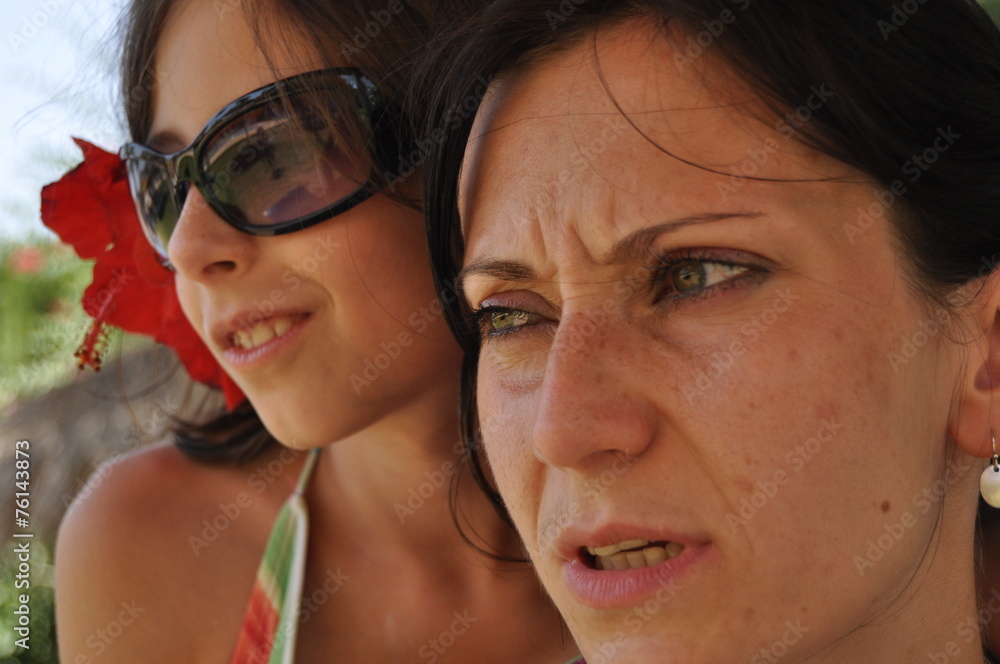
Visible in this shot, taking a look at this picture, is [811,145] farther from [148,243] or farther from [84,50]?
[84,50]

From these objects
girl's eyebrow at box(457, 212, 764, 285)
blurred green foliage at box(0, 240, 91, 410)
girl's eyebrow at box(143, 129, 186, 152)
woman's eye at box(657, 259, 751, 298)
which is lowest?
blurred green foliage at box(0, 240, 91, 410)

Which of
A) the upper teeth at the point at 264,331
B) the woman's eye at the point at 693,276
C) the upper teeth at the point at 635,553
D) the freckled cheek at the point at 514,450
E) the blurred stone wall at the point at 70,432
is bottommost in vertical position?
the blurred stone wall at the point at 70,432

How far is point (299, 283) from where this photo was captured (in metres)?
2.32

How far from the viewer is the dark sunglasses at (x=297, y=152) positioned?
2.23m

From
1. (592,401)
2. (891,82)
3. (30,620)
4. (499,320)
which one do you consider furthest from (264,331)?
(30,620)

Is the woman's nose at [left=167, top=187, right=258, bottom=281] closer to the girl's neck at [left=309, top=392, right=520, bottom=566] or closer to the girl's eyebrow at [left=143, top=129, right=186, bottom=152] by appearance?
the girl's eyebrow at [left=143, top=129, right=186, bottom=152]

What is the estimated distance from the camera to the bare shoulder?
265 centimetres

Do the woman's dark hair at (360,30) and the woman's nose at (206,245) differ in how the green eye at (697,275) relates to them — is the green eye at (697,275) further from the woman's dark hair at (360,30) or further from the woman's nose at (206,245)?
the woman's nose at (206,245)

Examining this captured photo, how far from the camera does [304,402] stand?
235 cm

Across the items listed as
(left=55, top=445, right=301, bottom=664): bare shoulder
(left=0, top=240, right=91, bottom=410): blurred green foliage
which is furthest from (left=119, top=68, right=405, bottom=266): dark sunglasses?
(left=0, top=240, right=91, bottom=410): blurred green foliage

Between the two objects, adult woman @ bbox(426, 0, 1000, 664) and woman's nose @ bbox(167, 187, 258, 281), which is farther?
woman's nose @ bbox(167, 187, 258, 281)

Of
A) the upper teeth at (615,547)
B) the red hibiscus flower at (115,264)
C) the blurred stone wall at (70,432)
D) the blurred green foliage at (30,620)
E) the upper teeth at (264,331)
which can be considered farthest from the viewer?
the blurred stone wall at (70,432)

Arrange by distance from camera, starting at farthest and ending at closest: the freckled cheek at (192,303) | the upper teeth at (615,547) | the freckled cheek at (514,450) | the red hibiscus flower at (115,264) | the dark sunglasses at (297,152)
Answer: the red hibiscus flower at (115,264) → the freckled cheek at (192,303) → the dark sunglasses at (297,152) → the freckled cheek at (514,450) → the upper teeth at (615,547)

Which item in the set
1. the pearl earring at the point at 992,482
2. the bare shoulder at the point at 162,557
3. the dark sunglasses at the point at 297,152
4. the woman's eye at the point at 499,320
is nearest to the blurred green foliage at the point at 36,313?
the bare shoulder at the point at 162,557
